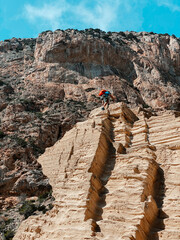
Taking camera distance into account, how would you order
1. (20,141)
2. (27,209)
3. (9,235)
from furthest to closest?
1. (20,141)
2. (27,209)
3. (9,235)

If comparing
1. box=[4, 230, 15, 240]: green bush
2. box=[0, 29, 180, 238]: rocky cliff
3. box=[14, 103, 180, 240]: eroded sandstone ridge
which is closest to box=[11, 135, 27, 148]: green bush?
box=[0, 29, 180, 238]: rocky cliff

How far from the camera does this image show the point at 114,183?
511 inches

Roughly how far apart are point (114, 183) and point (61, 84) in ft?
118

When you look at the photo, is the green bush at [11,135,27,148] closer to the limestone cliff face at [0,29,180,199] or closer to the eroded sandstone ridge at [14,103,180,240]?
the limestone cliff face at [0,29,180,199]

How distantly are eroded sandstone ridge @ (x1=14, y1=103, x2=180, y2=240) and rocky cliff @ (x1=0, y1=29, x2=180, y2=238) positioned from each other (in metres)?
12.7

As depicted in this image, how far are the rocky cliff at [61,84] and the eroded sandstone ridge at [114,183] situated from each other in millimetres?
12656

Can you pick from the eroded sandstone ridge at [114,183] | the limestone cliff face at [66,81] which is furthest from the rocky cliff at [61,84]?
the eroded sandstone ridge at [114,183]

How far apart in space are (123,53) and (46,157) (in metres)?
41.6

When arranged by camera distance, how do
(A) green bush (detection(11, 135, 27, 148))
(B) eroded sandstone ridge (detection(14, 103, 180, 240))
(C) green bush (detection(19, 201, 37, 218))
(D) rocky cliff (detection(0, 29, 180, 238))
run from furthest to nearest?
(A) green bush (detection(11, 135, 27, 148))
(D) rocky cliff (detection(0, 29, 180, 238))
(C) green bush (detection(19, 201, 37, 218))
(B) eroded sandstone ridge (detection(14, 103, 180, 240))

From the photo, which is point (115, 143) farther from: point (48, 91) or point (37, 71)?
point (37, 71)

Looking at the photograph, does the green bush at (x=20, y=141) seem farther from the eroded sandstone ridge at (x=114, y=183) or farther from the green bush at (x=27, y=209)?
the eroded sandstone ridge at (x=114, y=183)

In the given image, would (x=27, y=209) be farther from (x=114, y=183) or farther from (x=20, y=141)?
(x=114, y=183)

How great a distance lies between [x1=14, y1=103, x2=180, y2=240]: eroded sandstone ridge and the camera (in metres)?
11.1

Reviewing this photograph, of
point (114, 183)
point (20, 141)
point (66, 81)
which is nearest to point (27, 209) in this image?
point (20, 141)
